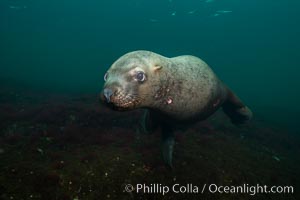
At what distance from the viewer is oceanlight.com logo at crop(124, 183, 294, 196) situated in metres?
4.36

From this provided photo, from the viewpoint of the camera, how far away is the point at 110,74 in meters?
3.49

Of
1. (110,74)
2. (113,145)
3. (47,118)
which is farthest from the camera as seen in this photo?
(47,118)

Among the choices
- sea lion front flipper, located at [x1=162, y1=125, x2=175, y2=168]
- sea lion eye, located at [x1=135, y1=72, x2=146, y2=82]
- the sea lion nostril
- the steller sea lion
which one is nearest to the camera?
the sea lion nostril

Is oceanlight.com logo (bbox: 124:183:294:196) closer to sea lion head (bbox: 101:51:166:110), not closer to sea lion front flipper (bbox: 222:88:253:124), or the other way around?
sea lion head (bbox: 101:51:166:110)

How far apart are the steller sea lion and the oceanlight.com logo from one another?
55 cm

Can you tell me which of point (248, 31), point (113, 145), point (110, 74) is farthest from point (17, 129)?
point (248, 31)

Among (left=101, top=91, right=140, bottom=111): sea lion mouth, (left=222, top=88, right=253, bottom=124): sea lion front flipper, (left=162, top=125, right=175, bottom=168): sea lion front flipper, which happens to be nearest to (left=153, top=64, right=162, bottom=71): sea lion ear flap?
(left=101, top=91, right=140, bottom=111): sea lion mouth

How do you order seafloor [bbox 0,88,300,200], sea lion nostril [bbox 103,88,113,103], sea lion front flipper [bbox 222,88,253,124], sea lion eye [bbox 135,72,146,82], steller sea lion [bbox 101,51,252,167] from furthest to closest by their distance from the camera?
1. sea lion front flipper [bbox 222,88,253,124]
2. seafloor [bbox 0,88,300,200]
3. sea lion eye [bbox 135,72,146,82]
4. steller sea lion [bbox 101,51,252,167]
5. sea lion nostril [bbox 103,88,113,103]

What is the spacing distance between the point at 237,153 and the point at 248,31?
7355 centimetres

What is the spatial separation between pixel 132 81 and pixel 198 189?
2464 millimetres

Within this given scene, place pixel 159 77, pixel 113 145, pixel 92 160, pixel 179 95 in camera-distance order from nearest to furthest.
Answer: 1. pixel 159 77
2. pixel 179 95
3. pixel 92 160
4. pixel 113 145

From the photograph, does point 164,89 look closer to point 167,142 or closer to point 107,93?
point 107,93

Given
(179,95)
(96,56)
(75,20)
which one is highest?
(179,95)

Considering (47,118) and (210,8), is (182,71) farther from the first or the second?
(210,8)
